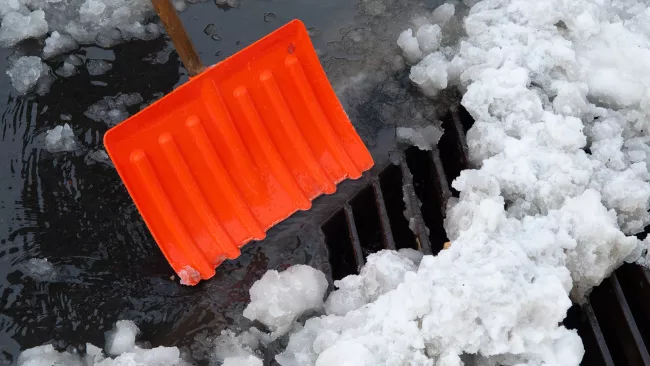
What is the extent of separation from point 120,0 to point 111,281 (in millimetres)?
1303

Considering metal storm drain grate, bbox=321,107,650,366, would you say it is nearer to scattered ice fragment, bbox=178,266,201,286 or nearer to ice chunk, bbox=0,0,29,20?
scattered ice fragment, bbox=178,266,201,286

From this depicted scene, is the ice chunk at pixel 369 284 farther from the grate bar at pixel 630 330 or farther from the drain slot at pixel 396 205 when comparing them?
the grate bar at pixel 630 330

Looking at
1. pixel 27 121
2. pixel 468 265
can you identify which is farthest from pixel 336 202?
pixel 27 121

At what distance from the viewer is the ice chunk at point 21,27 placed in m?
2.67

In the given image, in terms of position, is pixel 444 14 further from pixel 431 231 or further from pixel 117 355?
pixel 117 355

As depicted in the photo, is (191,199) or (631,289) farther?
(191,199)

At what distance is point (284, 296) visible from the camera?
2049 mm

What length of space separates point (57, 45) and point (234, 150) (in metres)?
1.03

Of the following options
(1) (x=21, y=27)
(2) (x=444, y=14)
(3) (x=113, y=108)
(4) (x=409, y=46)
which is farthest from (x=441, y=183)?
(1) (x=21, y=27)

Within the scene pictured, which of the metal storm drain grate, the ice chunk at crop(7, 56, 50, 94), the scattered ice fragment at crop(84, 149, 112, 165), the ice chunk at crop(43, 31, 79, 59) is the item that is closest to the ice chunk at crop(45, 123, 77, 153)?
the scattered ice fragment at crop(84, 149, 112, 165)

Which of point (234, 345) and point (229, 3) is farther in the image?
point (229, 3)

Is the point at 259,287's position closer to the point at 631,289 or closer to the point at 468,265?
the point at 468,265

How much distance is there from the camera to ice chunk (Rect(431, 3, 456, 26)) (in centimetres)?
271

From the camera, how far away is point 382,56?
267cm
